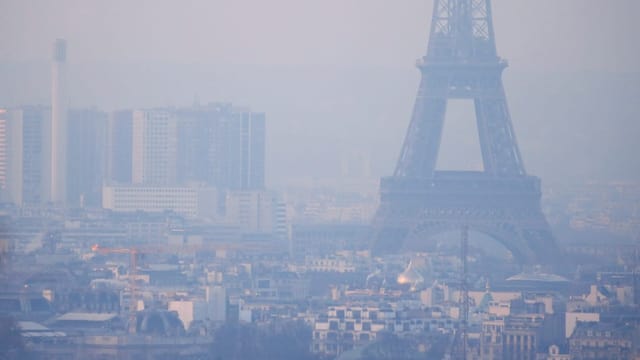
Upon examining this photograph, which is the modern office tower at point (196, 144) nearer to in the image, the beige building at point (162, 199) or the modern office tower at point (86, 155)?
the beige building at point (162, 199)

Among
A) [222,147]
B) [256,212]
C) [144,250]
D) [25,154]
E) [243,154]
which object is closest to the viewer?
[144,250]

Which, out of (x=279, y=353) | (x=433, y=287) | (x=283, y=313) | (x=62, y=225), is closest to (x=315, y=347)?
(x=279, y=353)

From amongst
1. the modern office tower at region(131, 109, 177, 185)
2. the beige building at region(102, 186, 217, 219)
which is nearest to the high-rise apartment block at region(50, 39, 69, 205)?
the beige building at region(102, 186, 217, 219)

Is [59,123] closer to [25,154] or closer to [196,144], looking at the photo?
[25,154]

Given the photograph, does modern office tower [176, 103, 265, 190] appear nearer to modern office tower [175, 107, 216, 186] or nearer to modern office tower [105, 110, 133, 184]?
modern office tower [175, 107, 216, 186]

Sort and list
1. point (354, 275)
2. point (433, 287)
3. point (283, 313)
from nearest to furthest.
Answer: point (283, 313), point (433, 287), point (354, 275)

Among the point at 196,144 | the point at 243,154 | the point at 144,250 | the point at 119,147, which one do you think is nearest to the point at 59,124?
the point at 119,147

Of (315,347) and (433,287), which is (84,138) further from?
(315,347)
